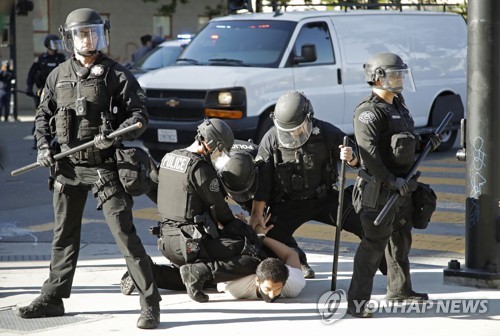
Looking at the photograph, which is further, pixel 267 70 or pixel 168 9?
pixel 168 9

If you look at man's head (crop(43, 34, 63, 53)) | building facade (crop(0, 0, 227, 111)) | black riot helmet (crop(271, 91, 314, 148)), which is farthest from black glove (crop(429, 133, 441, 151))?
building facade (crop(0, 0, 227, 111))

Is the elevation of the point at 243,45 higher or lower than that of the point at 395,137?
higher

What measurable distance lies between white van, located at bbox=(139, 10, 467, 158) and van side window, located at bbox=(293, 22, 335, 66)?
0.01 metres

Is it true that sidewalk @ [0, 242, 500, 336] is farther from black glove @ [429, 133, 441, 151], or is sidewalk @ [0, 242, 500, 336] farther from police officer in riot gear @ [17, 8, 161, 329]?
black glove @ [429, 133, 441, 151]

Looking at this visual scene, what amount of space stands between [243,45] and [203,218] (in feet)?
25.0

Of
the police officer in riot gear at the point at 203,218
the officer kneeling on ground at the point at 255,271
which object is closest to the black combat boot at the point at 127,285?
the officer kneeling on ground at the point at 255,271

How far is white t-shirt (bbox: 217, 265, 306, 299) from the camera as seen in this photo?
6888 millimetres

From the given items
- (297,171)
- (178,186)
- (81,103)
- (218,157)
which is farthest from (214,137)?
(81,103)

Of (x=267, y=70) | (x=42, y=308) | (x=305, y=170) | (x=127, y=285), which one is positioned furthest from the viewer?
(x=267, y=70)

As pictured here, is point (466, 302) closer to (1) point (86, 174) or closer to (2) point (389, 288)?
(2) point (389, 288)

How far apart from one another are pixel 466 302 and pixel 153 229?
7.10 feet

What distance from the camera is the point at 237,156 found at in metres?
6.98

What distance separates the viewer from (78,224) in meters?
6.41

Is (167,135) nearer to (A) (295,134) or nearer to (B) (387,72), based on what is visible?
(A) (295,134)
